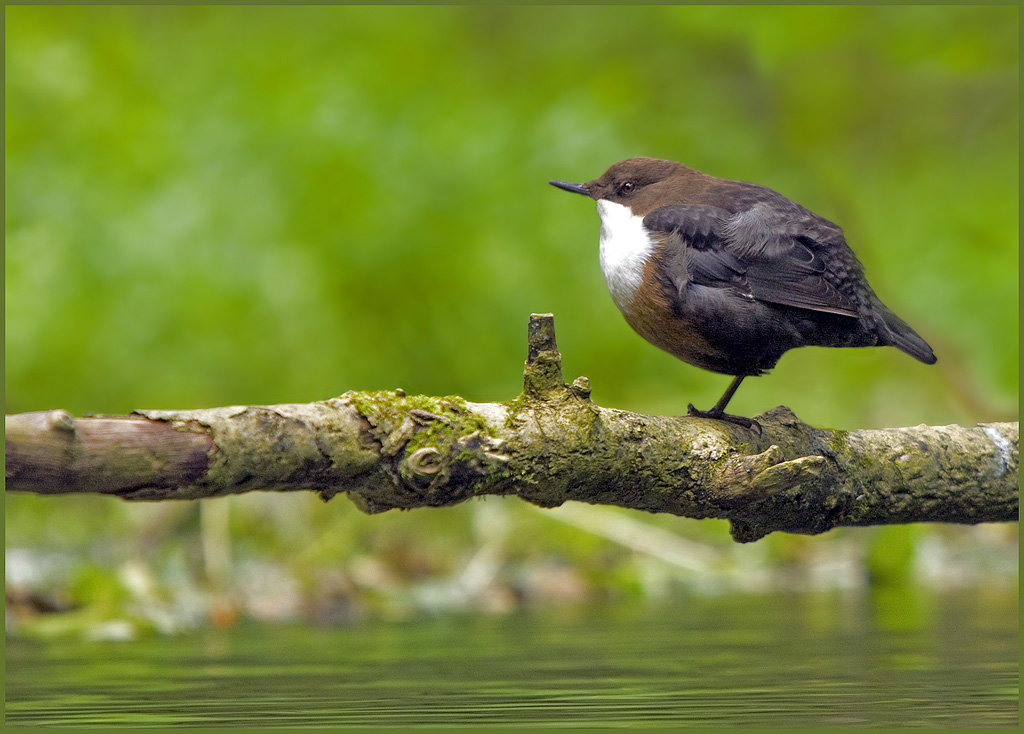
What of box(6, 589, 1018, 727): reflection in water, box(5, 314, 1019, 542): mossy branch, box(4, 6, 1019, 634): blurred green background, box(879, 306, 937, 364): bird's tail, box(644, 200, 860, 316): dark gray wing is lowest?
box(6, 589, 1018, 727): reflection in water

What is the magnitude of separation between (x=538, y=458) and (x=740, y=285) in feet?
3.82

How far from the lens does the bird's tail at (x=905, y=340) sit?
407 centimetres

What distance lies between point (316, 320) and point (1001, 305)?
552cm

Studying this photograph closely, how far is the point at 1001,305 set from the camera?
34.5 ft

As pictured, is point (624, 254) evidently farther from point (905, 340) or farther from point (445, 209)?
point (445, 209)

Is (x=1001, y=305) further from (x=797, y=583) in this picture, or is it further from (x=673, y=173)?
(x=673, y=173)

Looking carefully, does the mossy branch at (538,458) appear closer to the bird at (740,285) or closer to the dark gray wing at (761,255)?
the bird at (740,285)

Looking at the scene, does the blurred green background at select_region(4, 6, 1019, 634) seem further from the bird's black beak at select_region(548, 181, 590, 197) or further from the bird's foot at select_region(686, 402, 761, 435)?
the bird's foot at select_region(686, 402, 761, 435)

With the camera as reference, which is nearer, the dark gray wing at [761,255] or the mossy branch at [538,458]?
the mossy branch at [538,458]

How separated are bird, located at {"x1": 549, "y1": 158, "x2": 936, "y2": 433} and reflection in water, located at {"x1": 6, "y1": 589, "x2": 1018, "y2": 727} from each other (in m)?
0.87

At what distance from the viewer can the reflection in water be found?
A: 3.25 meters

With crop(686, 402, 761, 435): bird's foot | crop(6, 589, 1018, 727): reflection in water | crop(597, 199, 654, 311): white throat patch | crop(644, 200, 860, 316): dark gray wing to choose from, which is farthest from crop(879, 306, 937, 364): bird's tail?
crop(6, 589, 1018, 727): reflection in water

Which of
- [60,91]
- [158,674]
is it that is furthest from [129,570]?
[60,91]

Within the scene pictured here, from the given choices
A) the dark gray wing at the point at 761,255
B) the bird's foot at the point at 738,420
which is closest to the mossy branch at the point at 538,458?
the bird's foot at the point at 738,420
